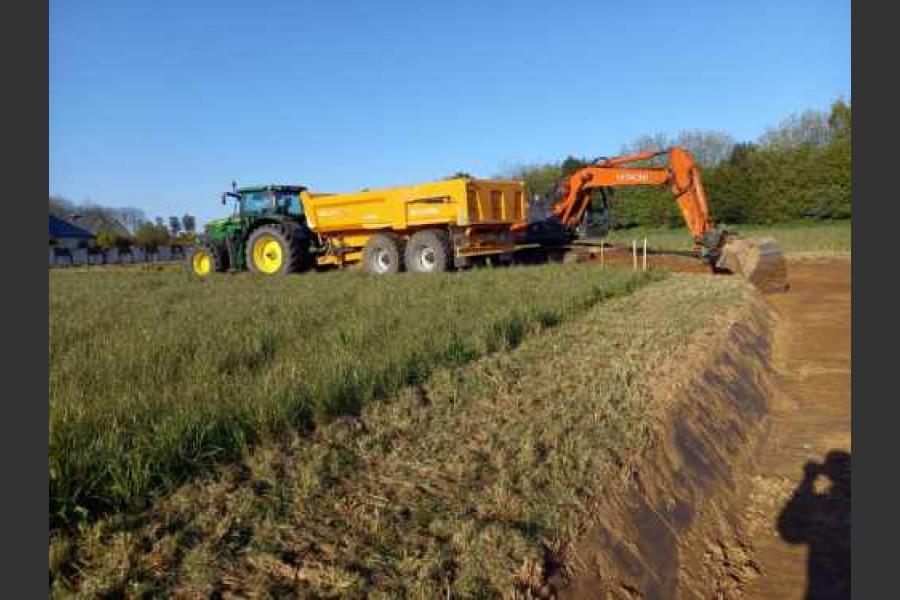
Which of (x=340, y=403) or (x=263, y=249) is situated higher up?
(x=263, y=249)

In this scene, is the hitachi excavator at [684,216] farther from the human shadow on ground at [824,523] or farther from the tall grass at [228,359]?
the human shadow on ground at [824,523]

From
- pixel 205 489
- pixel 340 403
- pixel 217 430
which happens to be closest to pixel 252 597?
pixel 205 489

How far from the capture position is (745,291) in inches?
396

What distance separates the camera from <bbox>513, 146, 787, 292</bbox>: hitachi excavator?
39.5 feet

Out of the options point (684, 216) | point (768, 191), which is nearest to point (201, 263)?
point (684, 216)

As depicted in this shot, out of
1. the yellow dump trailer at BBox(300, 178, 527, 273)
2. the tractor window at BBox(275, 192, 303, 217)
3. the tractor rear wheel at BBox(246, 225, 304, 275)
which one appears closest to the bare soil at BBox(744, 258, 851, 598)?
the yellow dump trailer at BBox(300, 178, 527, 273)

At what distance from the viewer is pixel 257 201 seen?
15.7m

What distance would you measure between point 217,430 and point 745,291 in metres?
9.52

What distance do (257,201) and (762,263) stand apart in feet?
42.0

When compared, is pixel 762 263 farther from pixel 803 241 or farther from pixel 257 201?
pixel 257 201

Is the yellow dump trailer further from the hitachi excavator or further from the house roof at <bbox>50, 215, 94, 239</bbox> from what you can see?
the house roof at <bbox>50, 215, 94, 239</bbox>

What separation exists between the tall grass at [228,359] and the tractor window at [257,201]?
19.1ft

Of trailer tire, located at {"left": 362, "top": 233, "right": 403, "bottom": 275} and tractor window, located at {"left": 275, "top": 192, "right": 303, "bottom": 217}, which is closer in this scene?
trailer tire, located at {"left": 362, "top": 233, "right": 403, "bottom": 275}

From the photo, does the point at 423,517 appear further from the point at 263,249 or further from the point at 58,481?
the point at 263,249
